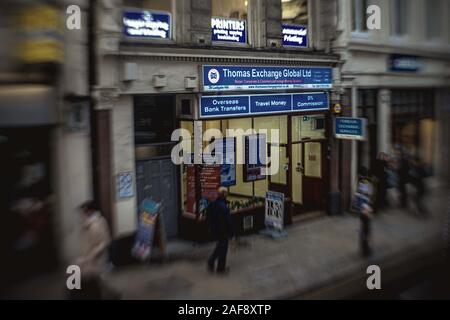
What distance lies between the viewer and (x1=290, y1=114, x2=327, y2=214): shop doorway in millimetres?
14391

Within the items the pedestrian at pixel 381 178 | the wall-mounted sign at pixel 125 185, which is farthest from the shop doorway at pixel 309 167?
the wall-mounted sign at pixel 125 185

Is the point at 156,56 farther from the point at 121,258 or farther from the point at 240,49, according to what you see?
the point at 121,258

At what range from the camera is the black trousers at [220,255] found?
962 centimetres

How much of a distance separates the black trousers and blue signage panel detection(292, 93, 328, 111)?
5367 mm

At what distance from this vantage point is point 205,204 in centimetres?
1159

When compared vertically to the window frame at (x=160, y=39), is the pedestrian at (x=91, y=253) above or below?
below

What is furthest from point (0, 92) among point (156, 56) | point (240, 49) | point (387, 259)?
point (387, 259)

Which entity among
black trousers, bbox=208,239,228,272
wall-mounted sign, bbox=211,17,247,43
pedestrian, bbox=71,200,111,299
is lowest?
black trousers, bbox=208,239,228,272

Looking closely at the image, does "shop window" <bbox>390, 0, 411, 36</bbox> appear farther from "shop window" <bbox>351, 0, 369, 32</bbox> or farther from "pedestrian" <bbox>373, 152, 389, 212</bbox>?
"pedestrian" <bbox>373, 152, 389, 212</bbox>

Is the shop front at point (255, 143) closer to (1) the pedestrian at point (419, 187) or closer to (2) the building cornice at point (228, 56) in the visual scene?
(2) the building cornice at point (228, 56)

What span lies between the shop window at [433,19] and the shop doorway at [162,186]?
42.5ft

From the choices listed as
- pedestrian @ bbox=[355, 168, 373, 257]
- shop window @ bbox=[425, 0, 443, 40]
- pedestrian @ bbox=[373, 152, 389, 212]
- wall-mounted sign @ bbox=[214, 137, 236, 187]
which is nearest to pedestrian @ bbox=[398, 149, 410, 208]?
pedestrian @ bbox=[373, 152, 389, 212]

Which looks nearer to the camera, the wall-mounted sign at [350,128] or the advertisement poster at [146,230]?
the advertisement poster at [146,230]
